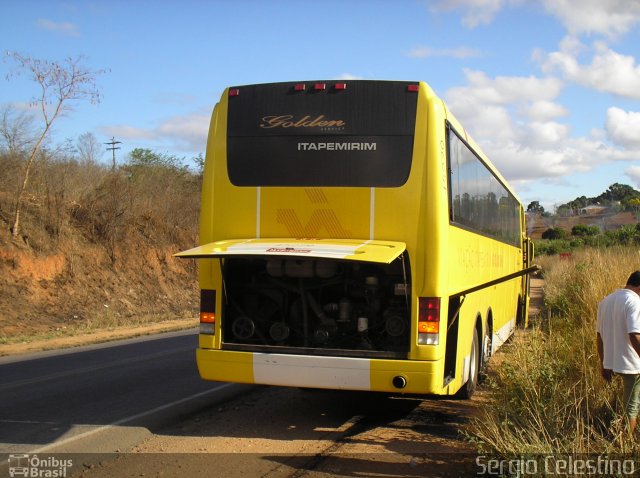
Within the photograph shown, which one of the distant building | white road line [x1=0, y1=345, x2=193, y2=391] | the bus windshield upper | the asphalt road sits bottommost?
white road line [x1=0, y1=345, x2=193, y2=391]

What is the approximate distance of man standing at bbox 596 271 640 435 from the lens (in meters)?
6.18

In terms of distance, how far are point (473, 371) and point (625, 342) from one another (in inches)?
129

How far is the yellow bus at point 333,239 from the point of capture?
7145mm

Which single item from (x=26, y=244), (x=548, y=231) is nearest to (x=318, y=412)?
(x=26, y=244)

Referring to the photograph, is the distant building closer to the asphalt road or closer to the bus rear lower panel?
the asphalt road

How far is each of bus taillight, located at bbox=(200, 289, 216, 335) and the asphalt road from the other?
128cm

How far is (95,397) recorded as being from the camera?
9586mm

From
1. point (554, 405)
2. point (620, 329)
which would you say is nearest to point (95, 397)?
point (554, 405)

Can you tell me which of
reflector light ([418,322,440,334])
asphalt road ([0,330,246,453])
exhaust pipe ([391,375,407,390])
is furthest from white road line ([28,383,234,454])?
reflector light ([418,322,440,334])

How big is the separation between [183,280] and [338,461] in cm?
2819

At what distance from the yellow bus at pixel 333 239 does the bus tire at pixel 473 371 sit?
0.65 meters

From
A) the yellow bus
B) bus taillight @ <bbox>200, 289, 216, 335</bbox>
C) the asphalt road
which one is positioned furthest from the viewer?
bus taillight @ <bbox>200, 289, 216, 335</bbox>

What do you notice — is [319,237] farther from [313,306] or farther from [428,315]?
[428,315]

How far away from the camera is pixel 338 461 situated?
21.2 ft
